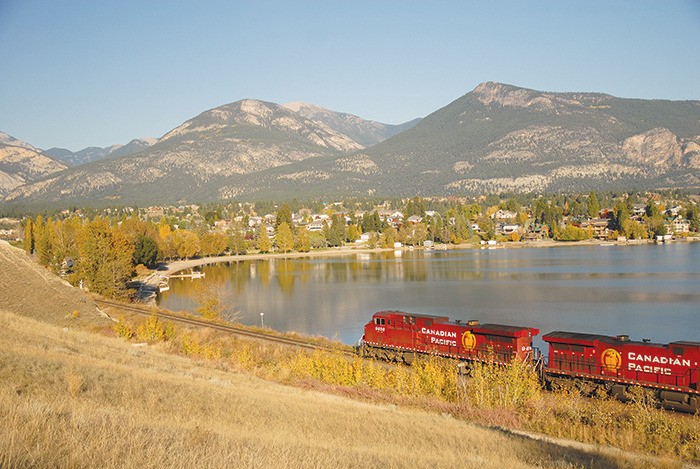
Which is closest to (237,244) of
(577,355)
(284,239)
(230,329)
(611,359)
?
(284,239)

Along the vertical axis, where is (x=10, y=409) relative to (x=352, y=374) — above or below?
above

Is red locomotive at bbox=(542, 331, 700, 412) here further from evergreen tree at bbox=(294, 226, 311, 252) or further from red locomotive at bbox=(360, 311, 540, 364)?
evergreen tree at bbox=(294, 226, 311, 252)

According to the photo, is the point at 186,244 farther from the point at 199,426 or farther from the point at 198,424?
the point at 199,426

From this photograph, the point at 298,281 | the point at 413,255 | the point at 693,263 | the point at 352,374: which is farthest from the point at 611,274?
the point at 352,374

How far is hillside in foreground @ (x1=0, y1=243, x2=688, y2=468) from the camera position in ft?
33.3

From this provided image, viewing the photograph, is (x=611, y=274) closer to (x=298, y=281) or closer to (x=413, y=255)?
(x=298, y=281)

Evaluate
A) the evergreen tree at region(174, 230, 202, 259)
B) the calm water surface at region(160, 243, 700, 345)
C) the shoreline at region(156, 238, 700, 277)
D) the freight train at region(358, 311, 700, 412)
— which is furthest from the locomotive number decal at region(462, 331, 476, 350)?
the evergreen tree at region(174, 230, 202, 259)

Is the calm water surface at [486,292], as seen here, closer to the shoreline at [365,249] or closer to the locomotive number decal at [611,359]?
the shoreline at [365,249]

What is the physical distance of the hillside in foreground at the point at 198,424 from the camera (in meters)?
10.1

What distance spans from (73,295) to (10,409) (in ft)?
137

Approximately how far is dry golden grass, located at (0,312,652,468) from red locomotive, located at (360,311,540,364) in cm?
1075

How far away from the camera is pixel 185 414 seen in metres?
16.5

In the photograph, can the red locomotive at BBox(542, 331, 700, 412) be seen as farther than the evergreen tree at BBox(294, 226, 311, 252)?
No

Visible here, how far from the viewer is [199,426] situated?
14.1 m
